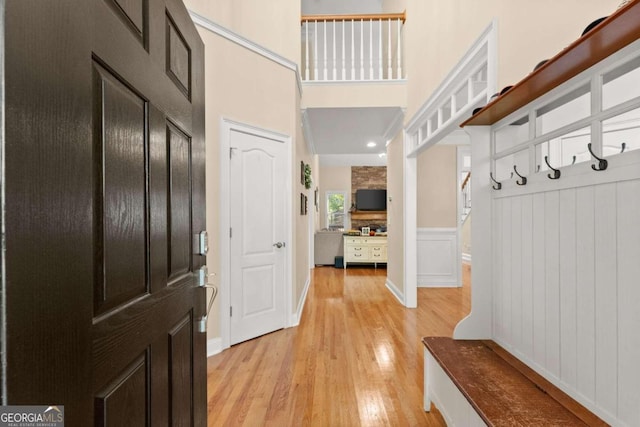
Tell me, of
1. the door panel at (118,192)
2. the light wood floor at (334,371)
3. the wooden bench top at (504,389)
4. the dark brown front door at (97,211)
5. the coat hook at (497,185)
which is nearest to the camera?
the dark brown front door at (97,211)

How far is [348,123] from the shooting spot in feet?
15.3

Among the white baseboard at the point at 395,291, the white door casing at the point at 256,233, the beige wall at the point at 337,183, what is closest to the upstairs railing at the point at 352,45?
the white door casing at the point at 256,233

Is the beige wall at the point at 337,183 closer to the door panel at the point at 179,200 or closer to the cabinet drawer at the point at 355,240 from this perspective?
the cabinet drawer at the point at 355,240

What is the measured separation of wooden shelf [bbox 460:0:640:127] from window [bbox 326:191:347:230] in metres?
9.11

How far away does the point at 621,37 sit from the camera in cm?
86

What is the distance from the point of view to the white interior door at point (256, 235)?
9.55ft

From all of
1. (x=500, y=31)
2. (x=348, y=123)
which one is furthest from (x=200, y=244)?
(x=348, y=123)

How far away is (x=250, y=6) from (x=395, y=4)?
2.53 metres

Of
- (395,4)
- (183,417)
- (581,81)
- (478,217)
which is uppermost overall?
(395,4)

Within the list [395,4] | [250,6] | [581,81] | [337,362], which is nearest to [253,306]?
[337,362]

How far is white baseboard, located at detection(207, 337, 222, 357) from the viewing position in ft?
8.71

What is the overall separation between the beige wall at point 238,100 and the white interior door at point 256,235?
155mm

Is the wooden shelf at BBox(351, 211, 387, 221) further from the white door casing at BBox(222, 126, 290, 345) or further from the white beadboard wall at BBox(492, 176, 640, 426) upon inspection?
the white beadboard wall at BBox(492, 176, 640, 426)

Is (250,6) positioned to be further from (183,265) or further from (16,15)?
(16,15)
